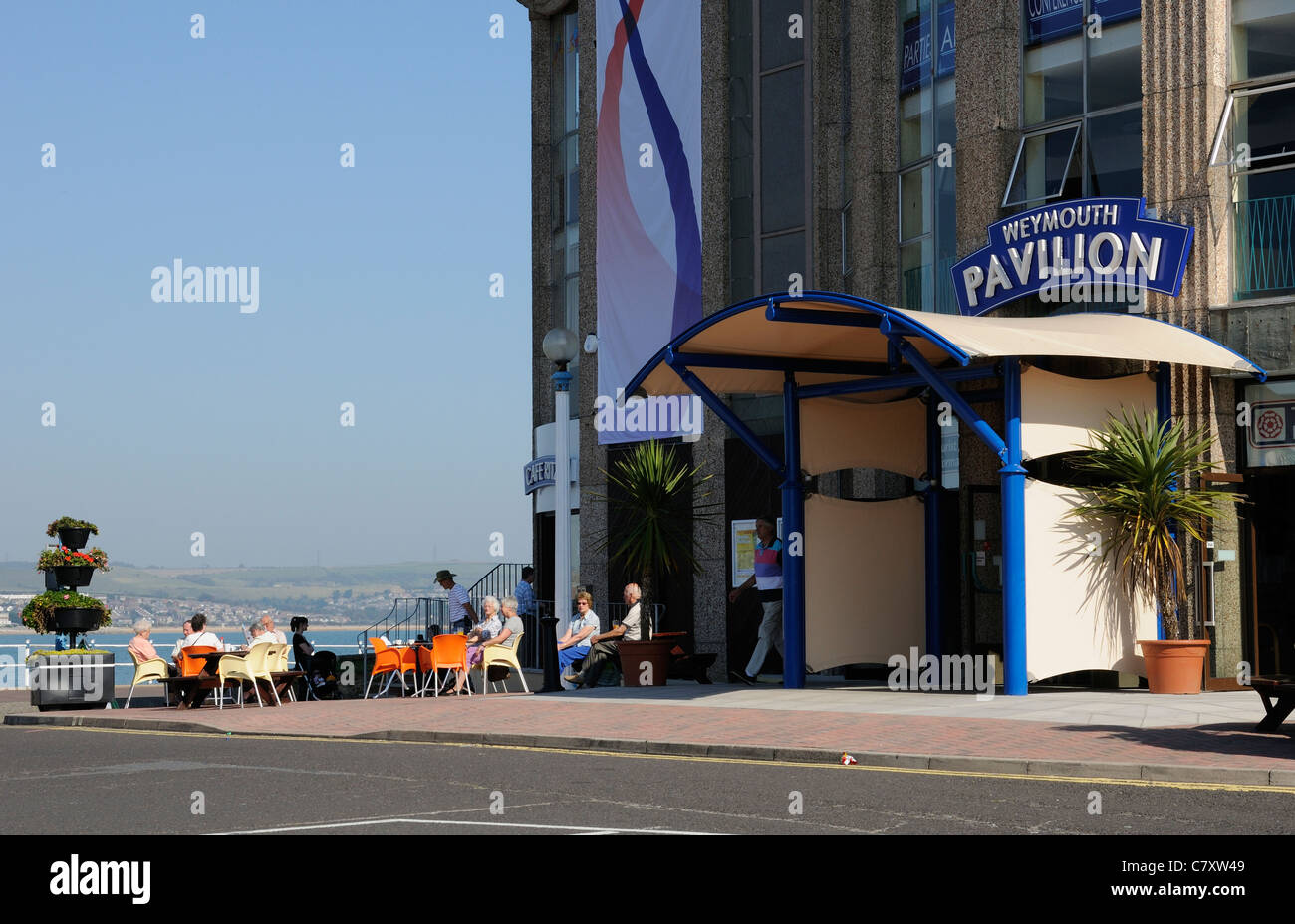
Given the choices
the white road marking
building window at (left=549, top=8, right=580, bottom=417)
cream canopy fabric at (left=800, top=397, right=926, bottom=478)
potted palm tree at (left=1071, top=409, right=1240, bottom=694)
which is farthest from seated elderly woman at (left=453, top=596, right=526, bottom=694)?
the white road marking

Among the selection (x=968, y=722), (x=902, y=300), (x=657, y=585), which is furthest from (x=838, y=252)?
(x=968, y=722)

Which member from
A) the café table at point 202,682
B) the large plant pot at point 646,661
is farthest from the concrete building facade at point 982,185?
the café table at point 202,682

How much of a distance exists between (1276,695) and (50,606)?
1741cm

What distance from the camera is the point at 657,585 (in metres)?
27.7

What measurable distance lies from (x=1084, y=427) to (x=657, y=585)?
1064 centimetres

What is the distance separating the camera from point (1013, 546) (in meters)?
17.8

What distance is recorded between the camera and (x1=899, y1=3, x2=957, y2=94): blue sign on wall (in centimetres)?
2269

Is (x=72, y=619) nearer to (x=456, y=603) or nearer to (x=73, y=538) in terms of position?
(x=73, y=538)

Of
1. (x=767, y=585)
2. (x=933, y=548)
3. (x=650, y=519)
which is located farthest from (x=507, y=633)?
(x=933, y=548)

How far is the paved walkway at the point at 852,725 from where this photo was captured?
12.1m

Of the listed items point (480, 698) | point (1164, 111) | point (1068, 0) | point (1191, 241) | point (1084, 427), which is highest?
point (1068, 0)

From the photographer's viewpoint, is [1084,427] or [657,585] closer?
[1084,427]

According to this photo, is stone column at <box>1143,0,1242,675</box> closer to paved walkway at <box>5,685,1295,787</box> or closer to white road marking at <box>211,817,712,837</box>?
paved walkway at <box>5,685,1295,787</box>
